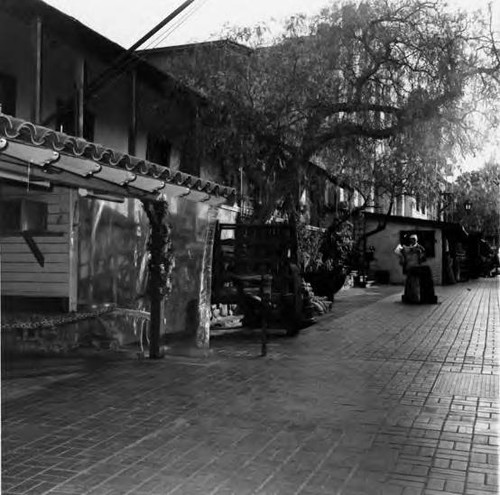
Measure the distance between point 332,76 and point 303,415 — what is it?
724cm

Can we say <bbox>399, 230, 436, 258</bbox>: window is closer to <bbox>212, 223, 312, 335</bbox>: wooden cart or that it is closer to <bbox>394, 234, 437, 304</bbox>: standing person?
<bbox>394, 234, 437, 304</bbox>: standing person

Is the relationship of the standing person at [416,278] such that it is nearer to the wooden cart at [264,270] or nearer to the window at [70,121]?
the wooden cart at [264,270]

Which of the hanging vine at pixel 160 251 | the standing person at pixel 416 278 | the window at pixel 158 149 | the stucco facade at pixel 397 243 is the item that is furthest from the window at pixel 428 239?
the hanging vine at pixel 160 251

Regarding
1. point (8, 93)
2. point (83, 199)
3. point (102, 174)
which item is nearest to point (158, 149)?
point (83, 199)

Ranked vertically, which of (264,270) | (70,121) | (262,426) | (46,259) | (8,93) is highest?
(8,93)

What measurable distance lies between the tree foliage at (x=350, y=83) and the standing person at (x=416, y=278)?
19.3ft

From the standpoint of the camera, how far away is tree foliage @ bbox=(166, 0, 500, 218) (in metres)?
10.7

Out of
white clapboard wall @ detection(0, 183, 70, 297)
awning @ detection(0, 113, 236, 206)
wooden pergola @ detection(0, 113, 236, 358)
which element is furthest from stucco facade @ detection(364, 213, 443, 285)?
awning @ detection(0, 113, 236, 206)

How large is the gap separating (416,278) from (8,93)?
39.7 feet

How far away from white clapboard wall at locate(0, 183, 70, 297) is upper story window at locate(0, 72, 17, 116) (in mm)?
1226

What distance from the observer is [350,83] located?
Result: 444 inches

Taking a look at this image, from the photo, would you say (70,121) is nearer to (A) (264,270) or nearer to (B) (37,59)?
(B) (37,59)

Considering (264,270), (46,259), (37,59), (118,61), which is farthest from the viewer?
(264,270)

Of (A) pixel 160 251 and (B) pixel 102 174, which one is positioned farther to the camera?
(A) pixel 160 251
